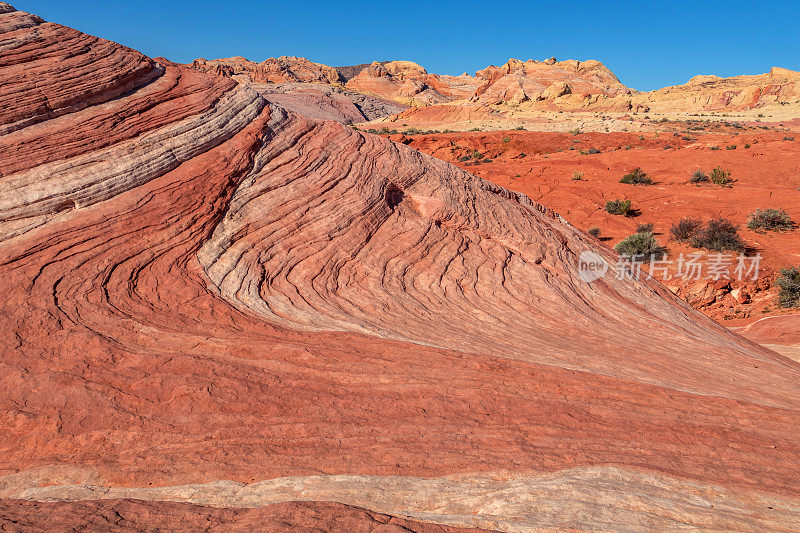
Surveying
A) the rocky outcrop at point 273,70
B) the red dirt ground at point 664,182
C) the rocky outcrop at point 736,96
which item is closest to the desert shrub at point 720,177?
the red dirt ground at point 664,182

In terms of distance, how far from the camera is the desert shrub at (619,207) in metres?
22.4

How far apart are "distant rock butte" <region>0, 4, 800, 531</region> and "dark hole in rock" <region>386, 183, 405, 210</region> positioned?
5 cm

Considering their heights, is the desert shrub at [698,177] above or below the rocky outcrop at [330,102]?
below

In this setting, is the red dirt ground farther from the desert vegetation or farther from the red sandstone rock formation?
the red sandstone rock formation

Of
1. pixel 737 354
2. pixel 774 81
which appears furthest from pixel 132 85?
pixel 774 81

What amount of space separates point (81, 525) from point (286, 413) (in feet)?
6.00

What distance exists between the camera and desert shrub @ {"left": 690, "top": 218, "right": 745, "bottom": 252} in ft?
56.5

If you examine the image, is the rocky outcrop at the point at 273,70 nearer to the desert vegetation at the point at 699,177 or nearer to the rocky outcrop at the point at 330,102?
the rocky outcrop at the point at 330,102

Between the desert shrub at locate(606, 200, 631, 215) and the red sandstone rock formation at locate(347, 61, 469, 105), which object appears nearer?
the desert shrub at locate(606, 200, 631, 215)

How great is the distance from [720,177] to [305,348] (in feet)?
91.5

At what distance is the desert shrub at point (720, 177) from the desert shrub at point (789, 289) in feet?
40.8

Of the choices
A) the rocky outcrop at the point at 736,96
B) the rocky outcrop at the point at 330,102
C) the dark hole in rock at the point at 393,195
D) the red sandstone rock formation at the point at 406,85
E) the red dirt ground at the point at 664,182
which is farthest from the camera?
the red sandstone rock formation at the point at 406,85

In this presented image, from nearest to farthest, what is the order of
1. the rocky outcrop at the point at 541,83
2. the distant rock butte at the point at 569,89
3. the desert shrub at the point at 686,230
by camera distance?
1. the desert shrub at the point at 686,230
2. the distant rock butte at the point at 569,89
3. the rocky outcrop at the point at 541,83

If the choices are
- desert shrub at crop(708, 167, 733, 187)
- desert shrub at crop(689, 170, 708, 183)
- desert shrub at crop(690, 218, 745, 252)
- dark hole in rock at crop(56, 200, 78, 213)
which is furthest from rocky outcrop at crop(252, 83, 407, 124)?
dark hole in rock at crop(56, 200, 78, 213)
